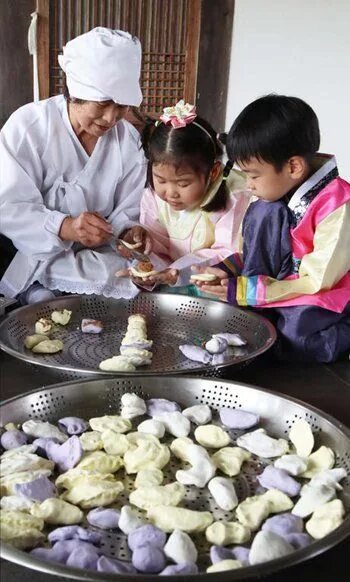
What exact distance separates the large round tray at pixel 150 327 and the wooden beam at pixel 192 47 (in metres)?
2.62

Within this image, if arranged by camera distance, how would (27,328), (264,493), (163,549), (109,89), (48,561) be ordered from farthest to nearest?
(109,89) → (27,328) → (264,493) → (163,549) → (48,561)

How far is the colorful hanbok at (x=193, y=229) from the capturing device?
7.30 feet

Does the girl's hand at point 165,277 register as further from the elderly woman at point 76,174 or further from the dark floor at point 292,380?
the dark floor at point 292,380

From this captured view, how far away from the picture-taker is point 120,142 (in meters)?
2.38

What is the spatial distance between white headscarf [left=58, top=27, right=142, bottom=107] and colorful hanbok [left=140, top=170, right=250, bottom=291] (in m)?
0.40

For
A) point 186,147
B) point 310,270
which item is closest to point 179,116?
point 186,147

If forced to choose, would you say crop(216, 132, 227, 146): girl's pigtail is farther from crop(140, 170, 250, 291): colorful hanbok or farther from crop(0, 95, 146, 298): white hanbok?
crop(0, 95, 146, 298): white hanbok

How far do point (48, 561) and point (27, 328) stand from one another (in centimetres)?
98

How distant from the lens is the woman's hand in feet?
6.89

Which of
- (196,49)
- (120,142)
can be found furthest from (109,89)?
(196,49)

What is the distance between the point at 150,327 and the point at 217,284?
217mm

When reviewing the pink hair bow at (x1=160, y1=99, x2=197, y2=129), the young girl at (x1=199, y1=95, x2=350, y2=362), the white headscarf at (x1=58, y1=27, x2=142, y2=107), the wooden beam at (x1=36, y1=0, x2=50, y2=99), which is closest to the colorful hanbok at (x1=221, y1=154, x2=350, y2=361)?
the young girl at (x1=199, y1=95, x2=350, y2=362)

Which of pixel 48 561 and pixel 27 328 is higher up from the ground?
pixel 48 561

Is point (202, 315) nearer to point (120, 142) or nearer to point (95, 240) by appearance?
point (95, 240)
